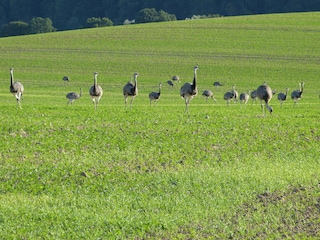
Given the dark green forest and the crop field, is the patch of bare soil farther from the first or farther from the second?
the dark green forest

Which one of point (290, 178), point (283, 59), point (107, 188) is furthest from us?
point (283, 59)

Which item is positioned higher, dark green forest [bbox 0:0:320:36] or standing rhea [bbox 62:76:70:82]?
dark green forest [bbox 0:0:320:36]

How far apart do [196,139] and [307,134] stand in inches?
197

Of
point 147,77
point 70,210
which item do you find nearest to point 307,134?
point 70,210

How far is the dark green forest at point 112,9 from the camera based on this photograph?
12625cm

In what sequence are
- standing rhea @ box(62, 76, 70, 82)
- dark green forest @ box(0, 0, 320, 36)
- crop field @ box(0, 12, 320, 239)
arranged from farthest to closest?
dark green forest @ box(0, 0, 320, 36)
standing rhea @ box(62, 76, 70, 82)
crop field @ box(0, 12, 320, 239)

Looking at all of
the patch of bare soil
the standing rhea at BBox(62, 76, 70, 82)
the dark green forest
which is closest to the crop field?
the patch of bare soil

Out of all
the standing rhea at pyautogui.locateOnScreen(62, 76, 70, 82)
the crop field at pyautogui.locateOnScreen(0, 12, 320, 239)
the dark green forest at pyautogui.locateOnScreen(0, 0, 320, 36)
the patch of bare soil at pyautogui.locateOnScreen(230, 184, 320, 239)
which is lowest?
the standing rhea at pyautogui.locateOnScreen(62, 76, 70, 82)

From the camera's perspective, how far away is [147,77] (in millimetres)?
66625

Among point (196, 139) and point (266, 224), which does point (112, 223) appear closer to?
point (266, 224)

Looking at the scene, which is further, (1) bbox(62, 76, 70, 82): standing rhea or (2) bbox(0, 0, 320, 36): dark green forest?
(2) bbox(0, 0, 320, 36): dark green forest

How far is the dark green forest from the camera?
12625cm

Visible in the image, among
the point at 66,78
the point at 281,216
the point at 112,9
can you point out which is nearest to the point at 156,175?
the point at 281,216

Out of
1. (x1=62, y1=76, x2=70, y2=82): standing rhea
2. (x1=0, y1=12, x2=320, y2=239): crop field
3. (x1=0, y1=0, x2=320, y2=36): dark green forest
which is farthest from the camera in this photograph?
(x1=0, y1=0, x2=320, y2=36): dark green forest
